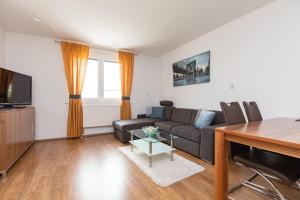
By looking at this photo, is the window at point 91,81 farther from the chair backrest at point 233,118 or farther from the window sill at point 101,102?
the chair backrest at point 233,118

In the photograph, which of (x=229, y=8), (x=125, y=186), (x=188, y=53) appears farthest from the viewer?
(x=188, y=53)

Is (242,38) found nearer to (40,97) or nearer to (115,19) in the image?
(115,19)

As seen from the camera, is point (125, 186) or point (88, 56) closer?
point (125, 186)

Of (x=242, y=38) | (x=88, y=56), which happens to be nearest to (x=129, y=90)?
(x=88, y=56)

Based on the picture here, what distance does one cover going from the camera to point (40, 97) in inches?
144

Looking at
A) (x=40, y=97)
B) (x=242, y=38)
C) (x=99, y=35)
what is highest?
(x=99, y=35)

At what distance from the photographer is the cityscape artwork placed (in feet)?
11.6

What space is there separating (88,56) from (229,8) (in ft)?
11.4

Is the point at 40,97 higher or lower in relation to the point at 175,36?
lower

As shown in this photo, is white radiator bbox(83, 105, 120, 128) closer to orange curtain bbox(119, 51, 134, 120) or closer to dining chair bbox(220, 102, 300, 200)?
orange curtain bbox(119, 51, 134, 120)

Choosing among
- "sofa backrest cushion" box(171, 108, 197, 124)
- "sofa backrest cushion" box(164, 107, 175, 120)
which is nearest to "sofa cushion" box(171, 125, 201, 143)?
"sofa backrest cushion" box(171, 108, 197, 124)

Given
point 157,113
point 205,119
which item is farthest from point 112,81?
point 205,119

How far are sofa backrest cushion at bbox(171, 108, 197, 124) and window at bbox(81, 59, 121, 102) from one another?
1.78 metres

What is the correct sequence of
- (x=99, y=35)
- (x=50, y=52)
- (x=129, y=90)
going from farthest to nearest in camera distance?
(x=129, y=90) → (x=50, y=52) → (x=99, y=35)
